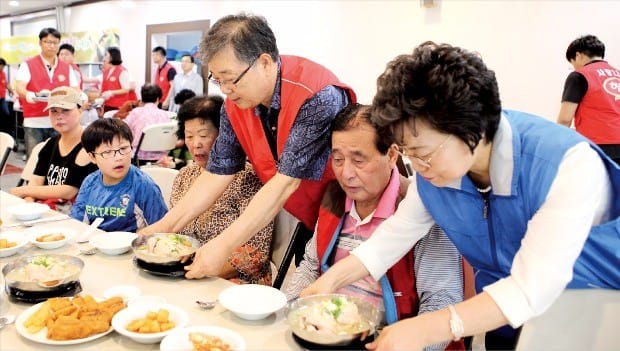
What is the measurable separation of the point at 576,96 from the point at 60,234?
325cm

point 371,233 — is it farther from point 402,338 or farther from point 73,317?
point 73,317

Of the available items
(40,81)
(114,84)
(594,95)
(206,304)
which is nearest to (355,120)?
(206,304)

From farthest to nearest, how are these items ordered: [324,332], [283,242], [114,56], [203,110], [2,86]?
[2,86] → [114,56] → [203,110] → [283,242] → [324,332]

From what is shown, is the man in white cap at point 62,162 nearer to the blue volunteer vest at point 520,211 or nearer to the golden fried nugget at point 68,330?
the golden fried nugget at point 68,330

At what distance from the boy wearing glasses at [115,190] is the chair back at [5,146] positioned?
44.7 inches

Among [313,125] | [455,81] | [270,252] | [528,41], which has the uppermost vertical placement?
[528,41]

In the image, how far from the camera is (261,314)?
46.8 inches

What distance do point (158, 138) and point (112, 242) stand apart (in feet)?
8.77

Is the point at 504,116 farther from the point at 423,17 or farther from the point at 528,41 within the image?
the point at 423,17

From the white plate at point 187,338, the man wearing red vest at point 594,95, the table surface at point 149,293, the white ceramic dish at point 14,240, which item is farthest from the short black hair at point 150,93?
the white plate at point 187,338

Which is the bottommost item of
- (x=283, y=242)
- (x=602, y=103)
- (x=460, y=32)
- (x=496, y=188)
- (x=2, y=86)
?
(x=283, y=242)

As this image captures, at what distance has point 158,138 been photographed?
4.25 metres

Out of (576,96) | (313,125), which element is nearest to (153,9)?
(576,96)

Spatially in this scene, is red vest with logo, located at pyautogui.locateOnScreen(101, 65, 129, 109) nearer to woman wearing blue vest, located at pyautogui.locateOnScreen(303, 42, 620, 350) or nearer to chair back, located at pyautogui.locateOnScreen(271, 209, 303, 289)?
chair back, located at pyautogui.locateOnScreen(271, 209, 303, 289)
